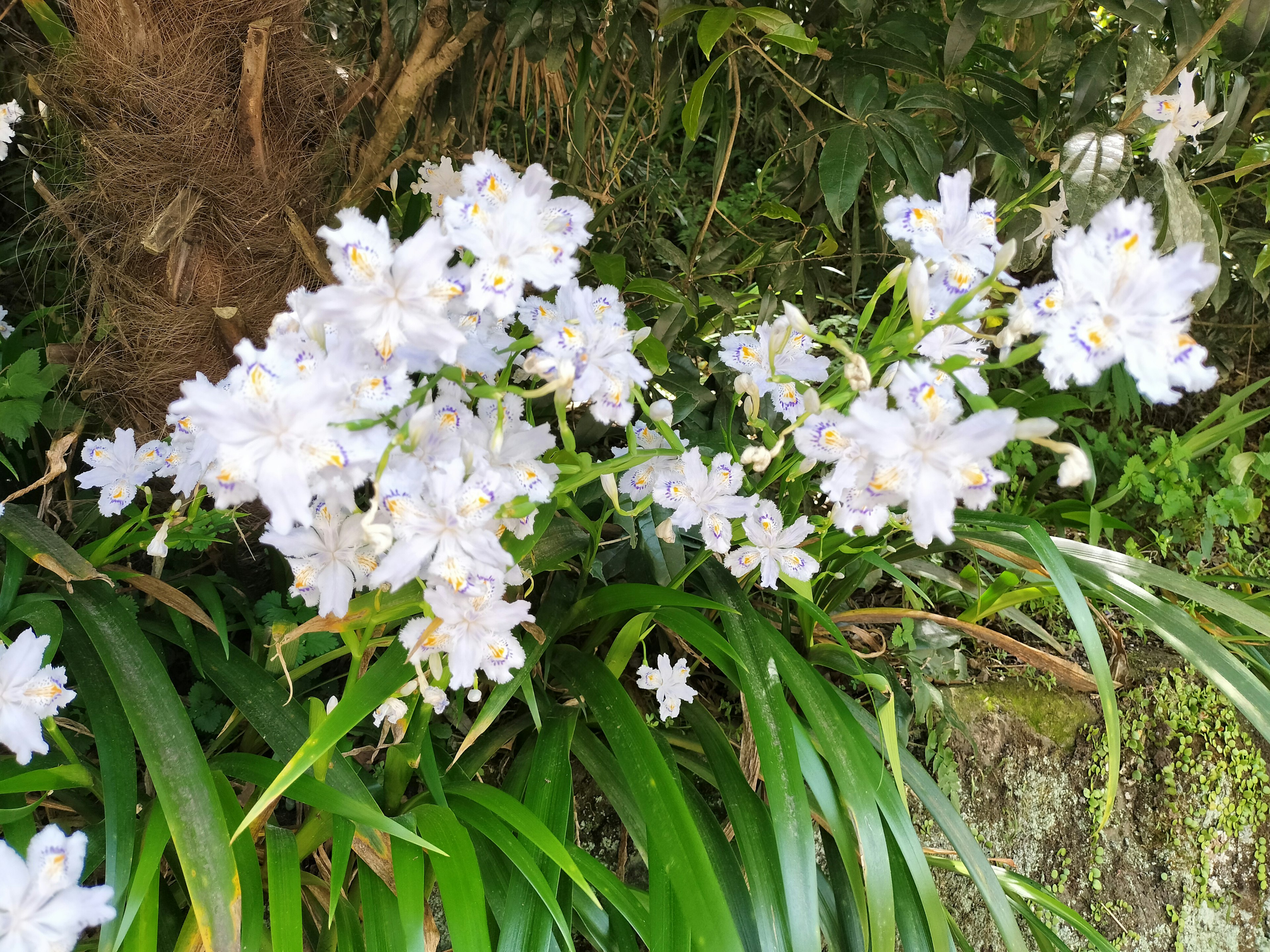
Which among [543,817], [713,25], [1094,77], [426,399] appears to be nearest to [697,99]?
[713,25]

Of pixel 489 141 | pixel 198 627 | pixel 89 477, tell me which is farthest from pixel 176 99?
pixel 489 141

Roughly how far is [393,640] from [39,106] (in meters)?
0.99

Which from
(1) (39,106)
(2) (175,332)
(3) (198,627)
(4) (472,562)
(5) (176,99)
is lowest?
(4) (472,562)

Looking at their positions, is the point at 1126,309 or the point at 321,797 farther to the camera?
the point at 321,797

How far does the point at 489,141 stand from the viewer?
182cm

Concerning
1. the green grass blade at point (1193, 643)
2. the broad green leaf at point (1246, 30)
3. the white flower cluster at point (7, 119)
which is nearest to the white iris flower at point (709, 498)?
the green grass blade at point (1193, 643)

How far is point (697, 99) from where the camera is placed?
36.7 inches

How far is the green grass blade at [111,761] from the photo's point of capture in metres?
0.75

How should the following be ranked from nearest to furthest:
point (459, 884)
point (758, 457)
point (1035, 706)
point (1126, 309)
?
point (1126, 309)
point (758, 457)
point (459, 884)
point (1035, 706)

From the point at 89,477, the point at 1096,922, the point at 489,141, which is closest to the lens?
the point at 89,477

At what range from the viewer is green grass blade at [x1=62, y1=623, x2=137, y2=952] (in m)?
0.75

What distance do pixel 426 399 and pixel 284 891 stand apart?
0.54m

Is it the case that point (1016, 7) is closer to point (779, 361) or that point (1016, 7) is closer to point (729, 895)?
point (779, 361)

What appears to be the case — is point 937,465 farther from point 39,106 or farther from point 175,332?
point 39,106
